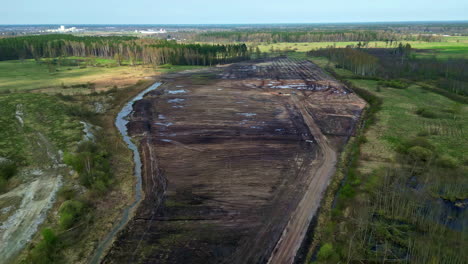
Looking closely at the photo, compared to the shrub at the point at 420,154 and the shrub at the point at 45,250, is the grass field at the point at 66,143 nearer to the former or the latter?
the shrub at the point at 45,250

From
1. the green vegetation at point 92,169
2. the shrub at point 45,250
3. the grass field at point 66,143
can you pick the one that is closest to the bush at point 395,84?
the grass field at point 66,143

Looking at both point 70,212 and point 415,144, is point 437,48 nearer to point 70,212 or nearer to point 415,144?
point 415,144

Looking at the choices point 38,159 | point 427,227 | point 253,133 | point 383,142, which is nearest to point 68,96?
point 38,159

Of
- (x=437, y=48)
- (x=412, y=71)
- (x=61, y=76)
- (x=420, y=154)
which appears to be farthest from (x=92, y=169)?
(x=437, y=48)

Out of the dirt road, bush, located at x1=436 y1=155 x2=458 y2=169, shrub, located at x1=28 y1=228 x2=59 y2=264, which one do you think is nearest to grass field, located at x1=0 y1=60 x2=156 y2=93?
shrub, located at x1=28 y1=228 x2=59 y2=264

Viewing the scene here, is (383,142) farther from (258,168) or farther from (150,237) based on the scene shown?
(150,237)

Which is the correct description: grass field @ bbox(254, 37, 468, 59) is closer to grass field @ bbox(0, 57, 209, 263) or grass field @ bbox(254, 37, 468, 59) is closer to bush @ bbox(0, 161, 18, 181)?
grass field @ bbox(0, 57, 209, 263)
